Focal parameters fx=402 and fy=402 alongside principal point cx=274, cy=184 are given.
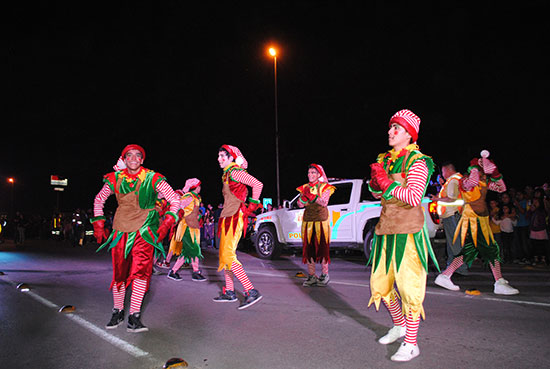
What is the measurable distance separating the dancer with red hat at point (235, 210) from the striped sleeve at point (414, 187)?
237cm

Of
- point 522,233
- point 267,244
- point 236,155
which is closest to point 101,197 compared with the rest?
point 236,155

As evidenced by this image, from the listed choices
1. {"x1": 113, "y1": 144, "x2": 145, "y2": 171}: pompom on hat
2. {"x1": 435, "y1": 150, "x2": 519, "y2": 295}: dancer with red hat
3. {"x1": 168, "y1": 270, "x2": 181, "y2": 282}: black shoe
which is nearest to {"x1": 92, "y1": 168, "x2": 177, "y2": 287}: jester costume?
{"x1": 113, "y1": 144, "x2": 145, "y2": 171}: pompom on hat

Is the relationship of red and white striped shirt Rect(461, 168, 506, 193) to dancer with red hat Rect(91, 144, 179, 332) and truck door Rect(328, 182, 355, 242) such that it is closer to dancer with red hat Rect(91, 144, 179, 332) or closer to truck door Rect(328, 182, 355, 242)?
dancer with red hat Rect(91, 144, 179, 332)

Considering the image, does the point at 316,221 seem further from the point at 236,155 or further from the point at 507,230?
the point at 507,230

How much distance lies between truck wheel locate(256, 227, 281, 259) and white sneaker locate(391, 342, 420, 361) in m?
8.46

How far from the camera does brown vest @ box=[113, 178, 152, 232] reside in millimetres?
4258

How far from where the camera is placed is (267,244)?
11852mm

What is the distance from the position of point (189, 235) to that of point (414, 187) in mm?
5436

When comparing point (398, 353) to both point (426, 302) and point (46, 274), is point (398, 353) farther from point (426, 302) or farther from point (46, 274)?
point (46, 274)

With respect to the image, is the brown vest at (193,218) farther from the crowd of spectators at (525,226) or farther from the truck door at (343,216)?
the crowd of spectators at (525,226)

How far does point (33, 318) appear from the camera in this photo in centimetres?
476

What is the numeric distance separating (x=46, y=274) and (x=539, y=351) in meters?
8.76

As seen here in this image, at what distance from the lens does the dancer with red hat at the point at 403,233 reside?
321 cm

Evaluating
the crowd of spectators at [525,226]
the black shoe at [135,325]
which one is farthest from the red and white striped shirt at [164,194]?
the crowd of spectators at [525,226]
